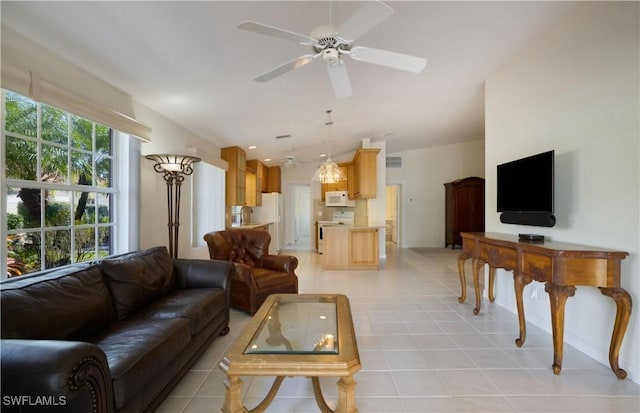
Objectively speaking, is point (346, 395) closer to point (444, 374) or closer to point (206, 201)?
point (444, 374)

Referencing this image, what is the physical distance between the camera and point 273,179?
7.82 m

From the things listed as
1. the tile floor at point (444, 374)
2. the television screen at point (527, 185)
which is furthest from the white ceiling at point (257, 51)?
the tile floor at point (444, 374)

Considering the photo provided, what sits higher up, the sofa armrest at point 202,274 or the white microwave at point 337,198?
the white microwave at point 337,198

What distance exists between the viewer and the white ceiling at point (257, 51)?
1.73 m

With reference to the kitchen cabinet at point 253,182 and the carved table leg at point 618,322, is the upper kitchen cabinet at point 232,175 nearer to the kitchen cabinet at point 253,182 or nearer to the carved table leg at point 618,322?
the kitchen cabinet at point 253,182

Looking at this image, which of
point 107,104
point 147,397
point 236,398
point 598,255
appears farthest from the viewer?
point 107,104

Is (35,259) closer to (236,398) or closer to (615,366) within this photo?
(236,398)

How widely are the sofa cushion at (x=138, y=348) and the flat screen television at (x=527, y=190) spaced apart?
9.99ft

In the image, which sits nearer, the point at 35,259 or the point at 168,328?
the point at 168,328

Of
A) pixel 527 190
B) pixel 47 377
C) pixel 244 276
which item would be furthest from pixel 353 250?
pixel 47 377

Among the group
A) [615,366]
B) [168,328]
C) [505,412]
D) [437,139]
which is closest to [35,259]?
[168,328]

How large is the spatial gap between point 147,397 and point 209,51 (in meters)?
2.28

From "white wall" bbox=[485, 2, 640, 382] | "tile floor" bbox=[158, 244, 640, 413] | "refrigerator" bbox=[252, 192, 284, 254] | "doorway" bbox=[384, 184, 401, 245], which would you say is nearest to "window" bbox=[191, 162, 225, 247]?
"tile floor" bbox=[158, 244, 640, 413]

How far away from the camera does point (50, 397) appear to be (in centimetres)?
102
